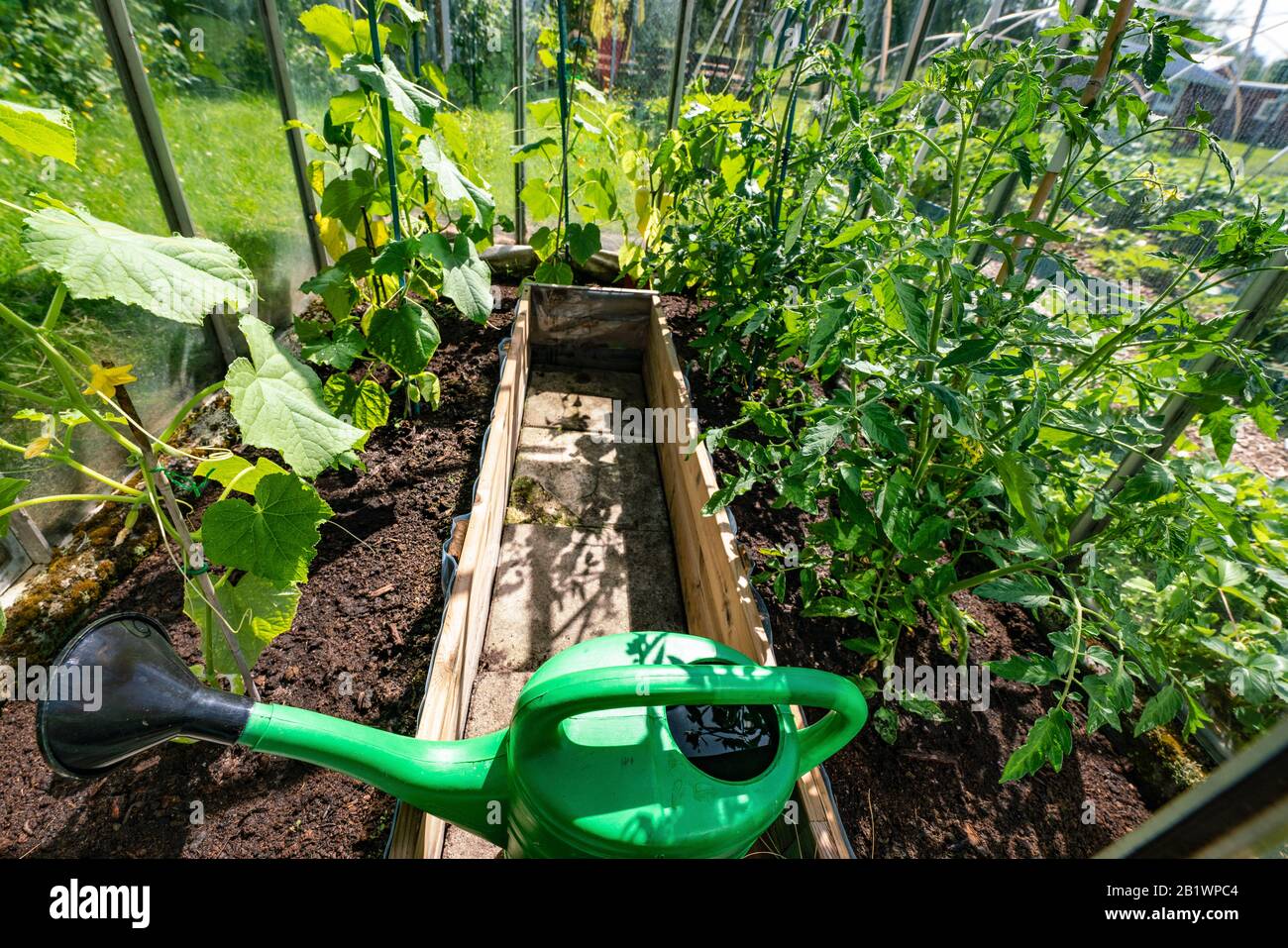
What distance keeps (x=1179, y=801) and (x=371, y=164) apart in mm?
2250

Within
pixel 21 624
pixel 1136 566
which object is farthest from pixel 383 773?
pixel 1136 566

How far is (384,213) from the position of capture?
1.92 m

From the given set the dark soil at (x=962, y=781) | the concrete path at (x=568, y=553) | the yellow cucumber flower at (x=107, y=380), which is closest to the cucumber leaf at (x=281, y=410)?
the yellow cucumber flower at (x=107, y=380)

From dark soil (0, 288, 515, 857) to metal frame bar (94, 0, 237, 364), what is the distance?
92cm

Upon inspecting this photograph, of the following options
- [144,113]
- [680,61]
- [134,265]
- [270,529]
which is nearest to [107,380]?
[134,265]

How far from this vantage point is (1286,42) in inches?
68.4

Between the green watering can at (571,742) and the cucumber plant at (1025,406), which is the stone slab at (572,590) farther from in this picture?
the green watering can at (571,742)

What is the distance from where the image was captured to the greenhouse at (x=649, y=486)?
78 cm

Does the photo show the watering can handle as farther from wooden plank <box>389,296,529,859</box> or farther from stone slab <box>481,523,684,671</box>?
stone slab <box>481,523,684,671</box>

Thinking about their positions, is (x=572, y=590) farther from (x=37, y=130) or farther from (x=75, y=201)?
(x=75, y=201)

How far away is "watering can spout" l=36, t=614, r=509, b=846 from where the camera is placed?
24.1 inches

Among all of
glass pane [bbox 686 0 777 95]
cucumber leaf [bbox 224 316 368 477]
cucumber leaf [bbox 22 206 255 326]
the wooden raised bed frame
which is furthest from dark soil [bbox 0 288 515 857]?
glass pane [bbox 686 0 777 95]

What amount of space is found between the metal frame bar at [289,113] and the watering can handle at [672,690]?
2.34 m

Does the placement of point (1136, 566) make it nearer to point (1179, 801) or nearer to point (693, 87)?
point (1179, 801)
